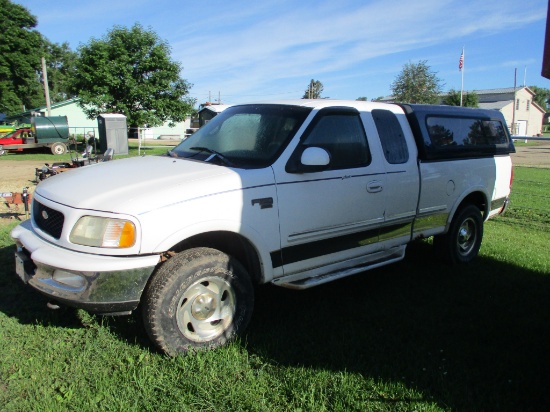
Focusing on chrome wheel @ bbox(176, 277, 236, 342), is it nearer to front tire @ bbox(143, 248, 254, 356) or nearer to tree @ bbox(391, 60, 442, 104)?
front tire @ bbox(143, 248, 254, 356)

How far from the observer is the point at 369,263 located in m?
4.31

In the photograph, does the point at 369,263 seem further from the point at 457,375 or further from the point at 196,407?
the point at 196,407

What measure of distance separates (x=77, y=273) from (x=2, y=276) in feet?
7.67

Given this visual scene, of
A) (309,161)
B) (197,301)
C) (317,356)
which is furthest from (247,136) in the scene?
(317,356)

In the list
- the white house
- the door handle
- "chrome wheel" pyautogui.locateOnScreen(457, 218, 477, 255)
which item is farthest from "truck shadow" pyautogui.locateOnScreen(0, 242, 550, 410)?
the white house

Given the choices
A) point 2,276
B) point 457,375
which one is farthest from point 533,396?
point 2,276

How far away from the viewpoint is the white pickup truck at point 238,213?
2961 millimetres

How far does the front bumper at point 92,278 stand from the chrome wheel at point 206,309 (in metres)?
0.36

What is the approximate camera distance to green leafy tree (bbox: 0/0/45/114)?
1901 inches

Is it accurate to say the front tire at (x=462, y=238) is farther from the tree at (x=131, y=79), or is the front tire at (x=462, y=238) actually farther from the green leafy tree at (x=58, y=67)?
the green leafy tree at (x=58, y=67)

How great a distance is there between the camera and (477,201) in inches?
228

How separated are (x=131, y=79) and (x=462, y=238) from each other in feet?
77.0

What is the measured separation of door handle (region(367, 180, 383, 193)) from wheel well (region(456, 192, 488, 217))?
177 centimetres

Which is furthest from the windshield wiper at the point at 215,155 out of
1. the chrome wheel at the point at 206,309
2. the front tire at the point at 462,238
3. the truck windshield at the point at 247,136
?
the front tire at the point at 462,238
